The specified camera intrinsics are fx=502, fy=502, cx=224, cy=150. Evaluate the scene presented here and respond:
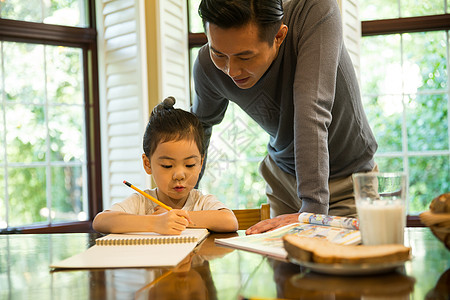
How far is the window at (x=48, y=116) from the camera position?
317 centimetres

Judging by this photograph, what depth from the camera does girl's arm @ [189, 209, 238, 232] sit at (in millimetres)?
1295

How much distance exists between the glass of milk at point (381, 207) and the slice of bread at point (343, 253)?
0.07m

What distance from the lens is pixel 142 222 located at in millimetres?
1240

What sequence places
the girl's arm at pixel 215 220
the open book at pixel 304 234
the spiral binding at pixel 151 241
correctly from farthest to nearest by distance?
the girl's arm at pixel 215 220 < the spiral binding at pixel 151 241 < the open book at pixel 304 234

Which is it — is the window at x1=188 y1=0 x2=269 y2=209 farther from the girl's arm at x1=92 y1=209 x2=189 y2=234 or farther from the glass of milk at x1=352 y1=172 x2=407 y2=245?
the glass of milk at x1=352 y1=172 x2=407 y2=245

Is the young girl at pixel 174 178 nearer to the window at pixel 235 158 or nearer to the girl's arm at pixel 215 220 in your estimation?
the girl's arm at pixel 215 220

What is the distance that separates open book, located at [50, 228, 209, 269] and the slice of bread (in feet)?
0.70

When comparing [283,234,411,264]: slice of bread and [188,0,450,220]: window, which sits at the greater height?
[188,0,450,220]: window

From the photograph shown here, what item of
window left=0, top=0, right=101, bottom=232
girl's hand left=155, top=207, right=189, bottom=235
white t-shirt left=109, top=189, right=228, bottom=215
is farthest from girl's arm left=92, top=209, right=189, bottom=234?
window left=0, top=0, right=101, bottom=232

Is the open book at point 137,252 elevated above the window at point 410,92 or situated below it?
below

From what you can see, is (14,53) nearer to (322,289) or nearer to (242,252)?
(242,252)

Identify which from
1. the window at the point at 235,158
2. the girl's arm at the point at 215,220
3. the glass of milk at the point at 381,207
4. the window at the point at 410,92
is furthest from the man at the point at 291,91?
the window at the point at 410,92

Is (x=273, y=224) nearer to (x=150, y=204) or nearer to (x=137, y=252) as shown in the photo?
(x=137, y=252)

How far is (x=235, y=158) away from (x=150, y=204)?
187cm
